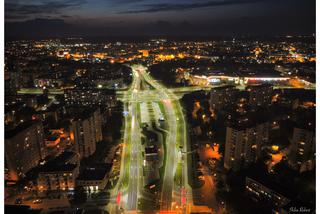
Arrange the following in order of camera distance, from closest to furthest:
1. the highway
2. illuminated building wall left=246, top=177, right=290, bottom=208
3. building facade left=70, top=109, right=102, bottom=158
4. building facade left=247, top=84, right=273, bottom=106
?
1. illuminated building wall left=246, top=177, right=290, bottom=208
2. the highway
3. building facade left=70, top=109, right=102, bottom=158
4. building facade left=247, top=84, right=273, bottom=106

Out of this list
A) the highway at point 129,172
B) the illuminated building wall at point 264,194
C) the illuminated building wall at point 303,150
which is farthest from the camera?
the illuminated building wall at point 303,150

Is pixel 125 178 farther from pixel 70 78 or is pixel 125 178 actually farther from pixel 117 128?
pixel 70 78

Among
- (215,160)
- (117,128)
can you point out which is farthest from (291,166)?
(117,128)

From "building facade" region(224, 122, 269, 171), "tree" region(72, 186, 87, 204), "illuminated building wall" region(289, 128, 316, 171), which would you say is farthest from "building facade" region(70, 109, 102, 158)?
"illuminated building wall" region(289, 128, 316, 171)

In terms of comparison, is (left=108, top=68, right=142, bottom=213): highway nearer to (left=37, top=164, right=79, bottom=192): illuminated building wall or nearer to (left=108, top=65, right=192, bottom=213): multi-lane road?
(left=108, top=65, right=192, bottom=213): multi-lane road

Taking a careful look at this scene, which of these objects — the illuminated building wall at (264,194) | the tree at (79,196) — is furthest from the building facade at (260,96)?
the tree at (79,196)

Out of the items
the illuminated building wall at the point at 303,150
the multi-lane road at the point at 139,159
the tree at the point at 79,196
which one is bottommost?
the tree at the point at 79,196

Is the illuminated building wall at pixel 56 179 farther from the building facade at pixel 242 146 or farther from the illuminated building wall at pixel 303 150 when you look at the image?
the illuminated building wall at pixel 303 150

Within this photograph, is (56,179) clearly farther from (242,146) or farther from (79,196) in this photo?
(242,146)
